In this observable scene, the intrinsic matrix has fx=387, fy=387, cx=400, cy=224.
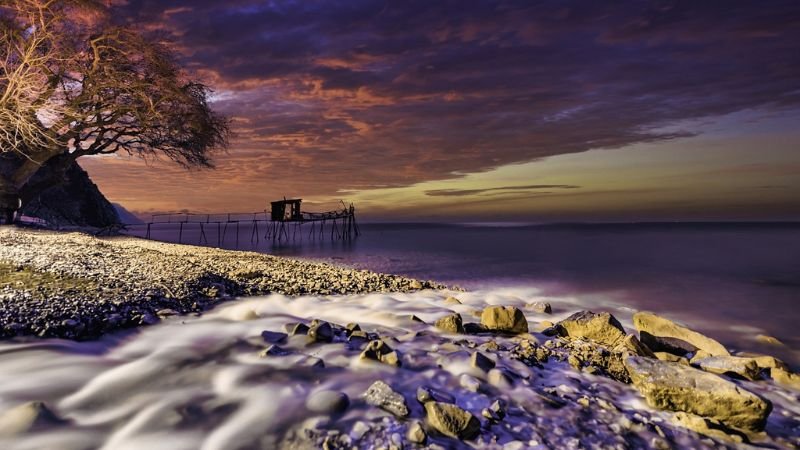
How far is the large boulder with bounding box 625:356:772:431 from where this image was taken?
142 inches

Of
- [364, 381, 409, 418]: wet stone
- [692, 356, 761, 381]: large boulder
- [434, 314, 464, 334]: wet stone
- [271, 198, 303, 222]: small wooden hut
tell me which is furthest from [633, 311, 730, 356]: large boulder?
[271, 198, 303, 222]: small wooden hut

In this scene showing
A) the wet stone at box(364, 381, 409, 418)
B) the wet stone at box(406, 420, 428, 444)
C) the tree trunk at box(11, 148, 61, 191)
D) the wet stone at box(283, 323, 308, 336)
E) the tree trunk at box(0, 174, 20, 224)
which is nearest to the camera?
the wet stone at box(406, 420, 428, 444)

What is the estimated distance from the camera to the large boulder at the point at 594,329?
584cm

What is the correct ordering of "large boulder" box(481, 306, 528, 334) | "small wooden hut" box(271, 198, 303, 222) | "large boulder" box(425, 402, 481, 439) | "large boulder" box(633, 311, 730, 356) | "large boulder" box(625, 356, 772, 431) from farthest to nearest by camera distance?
"small wooden hut" box(271, 198, 303, 222), "large boulder" box(633, 311, 730, 356), "large boulder" box(481, 306, 528, 334), "large boulder" box(625, 356, 772, 431), "large boulder" box(425, 402, 481, 439)

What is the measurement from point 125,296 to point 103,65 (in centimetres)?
1535

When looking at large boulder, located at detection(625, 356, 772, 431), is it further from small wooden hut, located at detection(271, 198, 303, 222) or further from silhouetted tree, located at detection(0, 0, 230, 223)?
small wooden hut, located at detection(271, 198, 303, 222)

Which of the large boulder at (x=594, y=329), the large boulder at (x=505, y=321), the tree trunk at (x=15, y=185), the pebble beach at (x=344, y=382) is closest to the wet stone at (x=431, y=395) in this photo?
the pebble beach at (x=344, y=382)

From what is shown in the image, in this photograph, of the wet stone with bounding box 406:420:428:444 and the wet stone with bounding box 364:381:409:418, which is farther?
the wet stone with bounding box 364:381:409:418

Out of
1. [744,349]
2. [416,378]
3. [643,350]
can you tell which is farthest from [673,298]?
[416,378]

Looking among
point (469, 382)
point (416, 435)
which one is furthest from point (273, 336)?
point (416, 435)

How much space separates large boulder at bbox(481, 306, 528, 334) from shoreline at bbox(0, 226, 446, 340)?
3.91 m

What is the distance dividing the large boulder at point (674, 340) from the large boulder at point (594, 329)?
2.28ft

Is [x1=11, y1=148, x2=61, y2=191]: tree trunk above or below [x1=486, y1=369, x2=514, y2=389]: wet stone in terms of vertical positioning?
above

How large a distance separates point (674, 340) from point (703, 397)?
3383 mm
